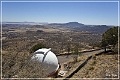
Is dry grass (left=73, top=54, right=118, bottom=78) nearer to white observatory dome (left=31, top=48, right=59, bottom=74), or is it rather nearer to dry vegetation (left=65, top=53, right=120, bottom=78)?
dry vegetation (left=65, top=53, right=120, bottom=78)

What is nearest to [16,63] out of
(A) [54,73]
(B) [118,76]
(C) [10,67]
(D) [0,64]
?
(C) [10,67]

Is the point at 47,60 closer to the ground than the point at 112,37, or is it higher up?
closer to the ground

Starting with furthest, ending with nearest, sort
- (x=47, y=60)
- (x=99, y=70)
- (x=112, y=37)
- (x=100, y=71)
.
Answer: (x=112, y=37)
(x=47, y=60)
(x=99, y=70)
(x=100, y=71)

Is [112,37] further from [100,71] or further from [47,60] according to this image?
[47,60]

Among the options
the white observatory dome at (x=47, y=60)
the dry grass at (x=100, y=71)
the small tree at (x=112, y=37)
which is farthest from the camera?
the small tree at (x=112, y=37)

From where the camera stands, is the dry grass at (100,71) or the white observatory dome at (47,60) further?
the white observatory dome at (47,60)

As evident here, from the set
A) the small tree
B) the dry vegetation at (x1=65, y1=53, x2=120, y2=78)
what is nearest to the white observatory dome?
the dry vegetation at (x1=65, y1=53, x2=120, y2=78)

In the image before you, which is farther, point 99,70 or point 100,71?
point 99,70

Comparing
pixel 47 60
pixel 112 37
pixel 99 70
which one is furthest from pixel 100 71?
pixel 112 37

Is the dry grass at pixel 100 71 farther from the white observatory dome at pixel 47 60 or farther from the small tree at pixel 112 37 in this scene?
the small tree at pixel 112 37

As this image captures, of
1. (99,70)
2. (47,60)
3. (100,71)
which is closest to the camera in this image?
(100,71)

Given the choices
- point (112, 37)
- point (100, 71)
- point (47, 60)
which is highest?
point (112, 37)

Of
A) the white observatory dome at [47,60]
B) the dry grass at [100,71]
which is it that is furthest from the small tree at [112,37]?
the white observatory dome at [47,60]
